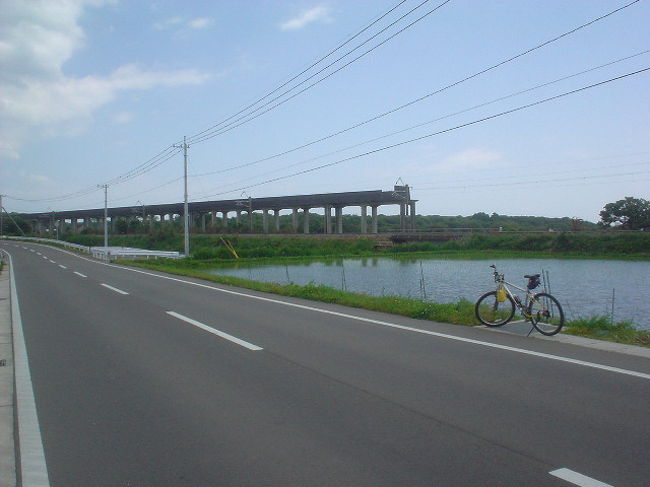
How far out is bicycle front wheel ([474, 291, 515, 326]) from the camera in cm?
995

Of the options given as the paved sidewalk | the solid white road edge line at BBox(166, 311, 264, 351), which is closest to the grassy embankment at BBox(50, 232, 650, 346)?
the solid white road edge line at BBox(166, 311, 264, 351)

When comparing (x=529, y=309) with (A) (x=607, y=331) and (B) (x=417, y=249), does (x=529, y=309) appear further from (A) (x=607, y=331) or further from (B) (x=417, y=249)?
(B) (x=417, y=249)

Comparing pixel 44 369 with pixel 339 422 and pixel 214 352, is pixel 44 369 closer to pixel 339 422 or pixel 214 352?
pixel 214 352

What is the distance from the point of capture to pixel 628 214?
225ft

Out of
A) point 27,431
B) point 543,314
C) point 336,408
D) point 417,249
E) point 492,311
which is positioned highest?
point 543,314

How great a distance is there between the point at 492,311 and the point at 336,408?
5.80 m

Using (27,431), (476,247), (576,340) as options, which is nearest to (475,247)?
(476,247)

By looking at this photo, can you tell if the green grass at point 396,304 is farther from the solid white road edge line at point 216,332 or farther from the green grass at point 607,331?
the solid white road edge line at point 216,332

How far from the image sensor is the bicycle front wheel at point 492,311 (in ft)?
32.7

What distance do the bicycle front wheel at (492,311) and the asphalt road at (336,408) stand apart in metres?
0.62

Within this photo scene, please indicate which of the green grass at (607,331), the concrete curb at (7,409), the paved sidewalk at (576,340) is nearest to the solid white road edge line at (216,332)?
the concrete curb at (7,409)

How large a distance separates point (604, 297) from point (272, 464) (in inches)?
691

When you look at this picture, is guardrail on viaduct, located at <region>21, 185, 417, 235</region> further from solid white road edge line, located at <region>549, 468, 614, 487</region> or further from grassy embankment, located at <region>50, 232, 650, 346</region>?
solid white road edge line, located at <region>549, 468, 614, 487</region>

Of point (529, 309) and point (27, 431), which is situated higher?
point (529, 309)
